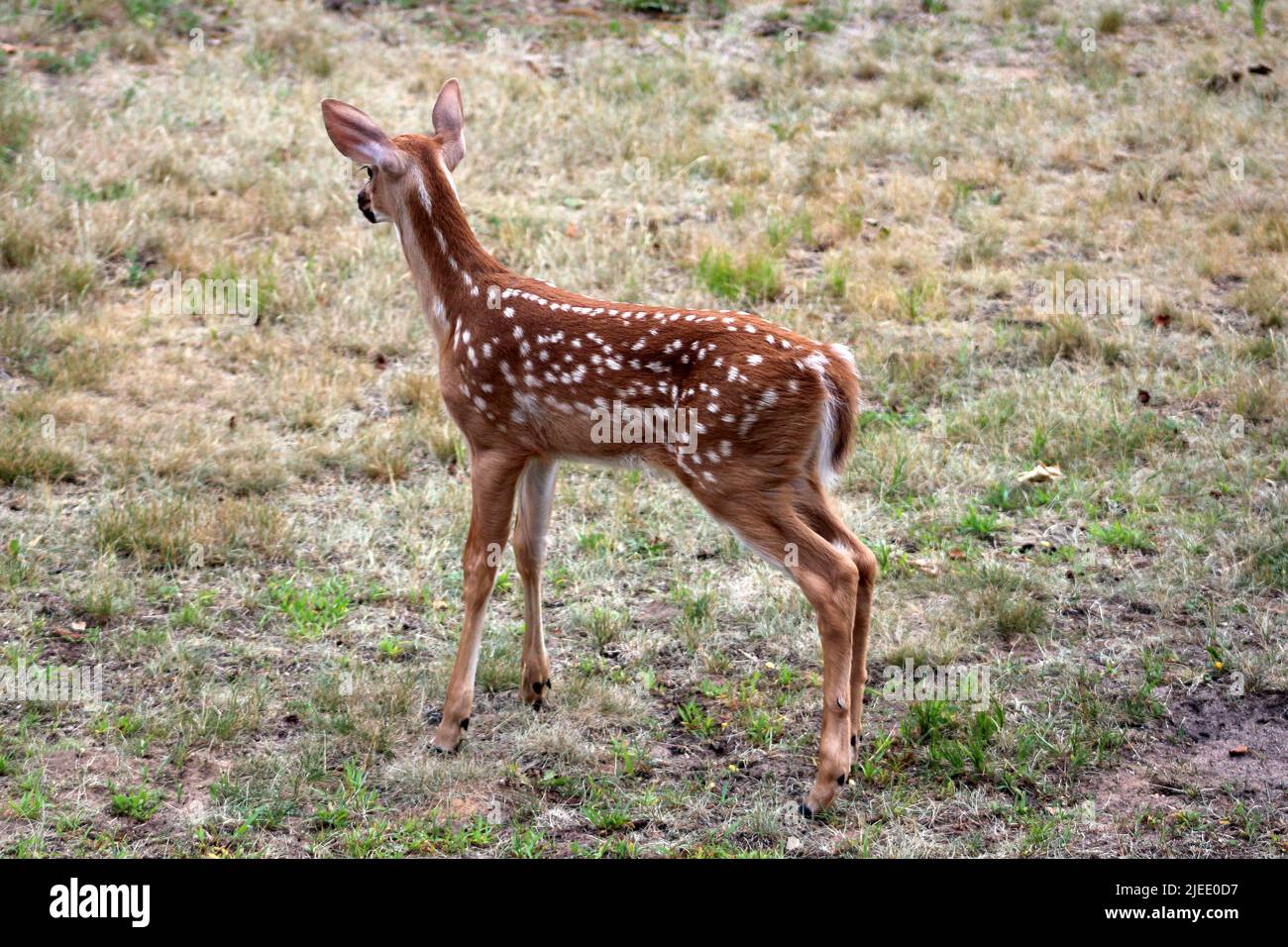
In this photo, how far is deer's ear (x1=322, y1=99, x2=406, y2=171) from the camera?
19.2 feet

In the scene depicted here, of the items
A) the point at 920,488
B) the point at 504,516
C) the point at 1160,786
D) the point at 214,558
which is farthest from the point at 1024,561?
the point at 214,558

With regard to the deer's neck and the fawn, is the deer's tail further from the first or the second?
the deer's neck

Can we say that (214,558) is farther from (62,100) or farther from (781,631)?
(62,100)

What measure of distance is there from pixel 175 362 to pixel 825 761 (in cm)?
521

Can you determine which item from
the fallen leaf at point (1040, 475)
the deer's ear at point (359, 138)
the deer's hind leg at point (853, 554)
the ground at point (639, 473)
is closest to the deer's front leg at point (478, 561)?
the ground at point (639, 473)

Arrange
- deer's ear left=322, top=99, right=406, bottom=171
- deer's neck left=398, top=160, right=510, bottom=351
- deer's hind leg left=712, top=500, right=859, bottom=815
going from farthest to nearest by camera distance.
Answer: deer's neck left=398, top=160, right=510, bottom=351
deer's ear left=322, top=99, right=406, bottom=171
deer's hind leg left=712, top=500, right=859, bottom=815

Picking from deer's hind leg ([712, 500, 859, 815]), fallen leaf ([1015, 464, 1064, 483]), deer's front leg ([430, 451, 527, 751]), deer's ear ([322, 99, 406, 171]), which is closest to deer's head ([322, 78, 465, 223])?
deer's ear ([322, 99, 406, 171])

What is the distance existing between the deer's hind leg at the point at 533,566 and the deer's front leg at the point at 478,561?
0.23 m

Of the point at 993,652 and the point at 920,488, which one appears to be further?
the point at 920,488

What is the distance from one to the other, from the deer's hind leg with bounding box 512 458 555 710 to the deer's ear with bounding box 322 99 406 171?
143 centimetres

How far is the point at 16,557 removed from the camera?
6.80 meters

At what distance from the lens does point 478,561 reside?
582cm

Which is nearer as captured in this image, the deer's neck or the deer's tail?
the deer's tail

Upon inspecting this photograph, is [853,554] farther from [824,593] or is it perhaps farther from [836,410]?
[836,410]
